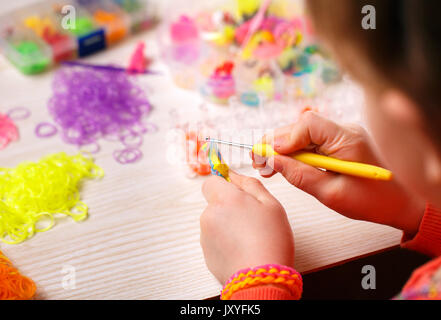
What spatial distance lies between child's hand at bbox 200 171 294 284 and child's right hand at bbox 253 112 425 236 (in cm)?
6

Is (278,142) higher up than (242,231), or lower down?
higher up

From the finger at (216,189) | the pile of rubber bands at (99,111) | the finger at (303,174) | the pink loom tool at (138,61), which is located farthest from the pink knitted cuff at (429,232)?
the pink loom tool at (138,61)

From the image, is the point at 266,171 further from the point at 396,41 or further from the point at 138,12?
the point at 138,12

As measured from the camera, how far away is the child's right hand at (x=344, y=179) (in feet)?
2.21

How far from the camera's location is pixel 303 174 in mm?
684

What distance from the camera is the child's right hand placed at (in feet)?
2.21

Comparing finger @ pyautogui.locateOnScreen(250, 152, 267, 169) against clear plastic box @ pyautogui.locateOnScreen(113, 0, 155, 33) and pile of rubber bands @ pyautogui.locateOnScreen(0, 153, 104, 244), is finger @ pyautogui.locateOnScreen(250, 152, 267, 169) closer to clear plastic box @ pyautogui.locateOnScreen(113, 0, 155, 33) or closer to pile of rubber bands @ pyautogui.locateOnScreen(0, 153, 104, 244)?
pile of rubber bands @ pyautogui.locateOnScreen(0, 153, 104, 244)

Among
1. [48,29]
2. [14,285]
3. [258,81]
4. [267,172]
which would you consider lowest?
[14,285]

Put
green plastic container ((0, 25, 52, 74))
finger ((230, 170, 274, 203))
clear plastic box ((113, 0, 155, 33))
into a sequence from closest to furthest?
finger ((230, 170, 274, 203)) < green plastic container ((0, 25, 52, 74)) < clear plastic box ((113, 0, 155, 33))

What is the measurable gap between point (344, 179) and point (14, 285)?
460 millimetres

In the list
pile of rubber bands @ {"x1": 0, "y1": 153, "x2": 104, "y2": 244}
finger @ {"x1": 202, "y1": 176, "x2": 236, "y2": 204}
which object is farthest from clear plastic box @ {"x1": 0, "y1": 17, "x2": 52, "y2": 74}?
finger @ {"x1": 202, "y1": 176, "x2": 236, "y2": 204}

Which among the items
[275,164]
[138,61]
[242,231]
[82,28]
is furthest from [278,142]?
[82,28]

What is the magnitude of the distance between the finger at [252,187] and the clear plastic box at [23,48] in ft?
1.68

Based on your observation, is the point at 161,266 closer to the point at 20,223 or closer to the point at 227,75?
the point at 20,223
